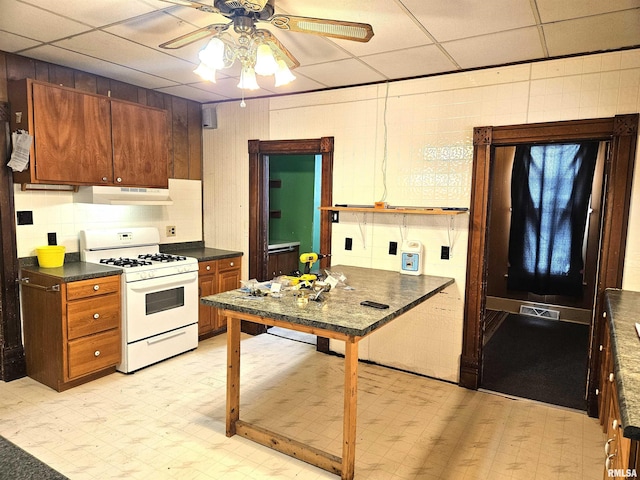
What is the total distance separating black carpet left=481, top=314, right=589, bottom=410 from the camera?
3287 mm

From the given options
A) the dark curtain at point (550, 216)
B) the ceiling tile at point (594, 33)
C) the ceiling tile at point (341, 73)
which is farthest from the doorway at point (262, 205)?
the dark curtain at point (550, 216)

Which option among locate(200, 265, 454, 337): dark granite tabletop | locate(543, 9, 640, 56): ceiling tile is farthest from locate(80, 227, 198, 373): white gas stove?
locate(543, 9, 640, 56): ceiling tile

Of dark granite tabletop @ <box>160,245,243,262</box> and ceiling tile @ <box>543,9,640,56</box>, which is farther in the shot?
dark granite tabletop @ <box>160,245,243,262</box>

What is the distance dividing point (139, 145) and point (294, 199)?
7.12 feet

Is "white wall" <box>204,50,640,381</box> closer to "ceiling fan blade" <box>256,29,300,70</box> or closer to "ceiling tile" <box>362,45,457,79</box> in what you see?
"ceiling tile" <box>362,45,457,79</box>

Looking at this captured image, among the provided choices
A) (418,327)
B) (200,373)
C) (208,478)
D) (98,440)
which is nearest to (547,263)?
(418,327)

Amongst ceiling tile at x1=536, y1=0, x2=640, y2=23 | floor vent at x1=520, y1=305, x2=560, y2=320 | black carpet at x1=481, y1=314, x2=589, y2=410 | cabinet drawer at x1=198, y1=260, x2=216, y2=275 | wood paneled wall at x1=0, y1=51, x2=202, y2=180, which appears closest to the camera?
ceiling tile at x1=536, y1=0, x2=640, y2=23

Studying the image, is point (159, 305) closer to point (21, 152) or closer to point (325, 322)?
point (21, 152)

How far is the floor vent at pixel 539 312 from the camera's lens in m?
5.23

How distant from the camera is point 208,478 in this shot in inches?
86.1

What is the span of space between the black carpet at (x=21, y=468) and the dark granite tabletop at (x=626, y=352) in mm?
1367

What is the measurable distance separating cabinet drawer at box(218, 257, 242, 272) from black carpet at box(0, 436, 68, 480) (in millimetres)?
3457

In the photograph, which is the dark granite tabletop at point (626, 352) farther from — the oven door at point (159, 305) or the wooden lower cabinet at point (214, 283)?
the wooden lower cabinet at point (214, 283)

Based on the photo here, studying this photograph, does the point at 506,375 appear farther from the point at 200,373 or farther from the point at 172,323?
the point at 172,323
